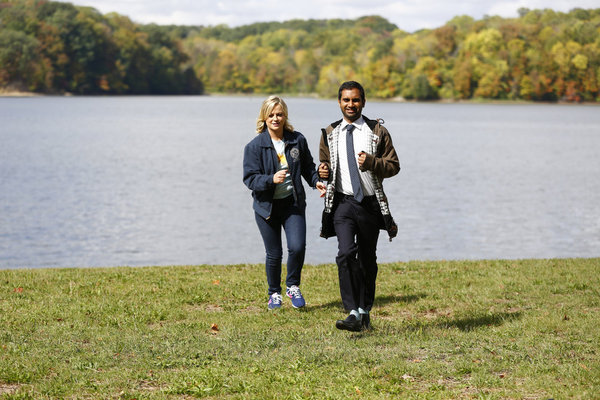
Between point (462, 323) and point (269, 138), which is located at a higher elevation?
point (269, 138)

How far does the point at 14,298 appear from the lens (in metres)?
9.97

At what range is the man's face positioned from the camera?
7.76 m

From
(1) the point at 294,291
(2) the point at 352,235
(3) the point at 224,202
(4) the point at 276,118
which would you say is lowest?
(3) the point at 224,202

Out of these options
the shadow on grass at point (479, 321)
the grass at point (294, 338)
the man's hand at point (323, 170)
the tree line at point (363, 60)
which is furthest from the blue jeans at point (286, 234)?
the tree line at point (363, 60)

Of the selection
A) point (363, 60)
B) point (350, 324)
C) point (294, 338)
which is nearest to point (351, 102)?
point (350, 324)

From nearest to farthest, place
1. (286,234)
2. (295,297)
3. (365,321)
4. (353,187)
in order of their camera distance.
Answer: (353,187) → (365,321) → (286,234) → (295,297)

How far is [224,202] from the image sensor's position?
3058cm

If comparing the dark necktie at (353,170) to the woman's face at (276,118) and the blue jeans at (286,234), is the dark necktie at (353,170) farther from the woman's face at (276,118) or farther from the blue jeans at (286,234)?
the blue jeans at (286,234)

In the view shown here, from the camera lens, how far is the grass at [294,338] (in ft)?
21.1

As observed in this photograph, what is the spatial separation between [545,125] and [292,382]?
81149 millimetres

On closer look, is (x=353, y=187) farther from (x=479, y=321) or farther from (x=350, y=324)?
(x=479, y=321)

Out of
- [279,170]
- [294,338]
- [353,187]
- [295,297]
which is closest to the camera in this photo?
[353,187]

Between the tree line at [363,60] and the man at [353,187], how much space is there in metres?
139

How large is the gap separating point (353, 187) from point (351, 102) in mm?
840
